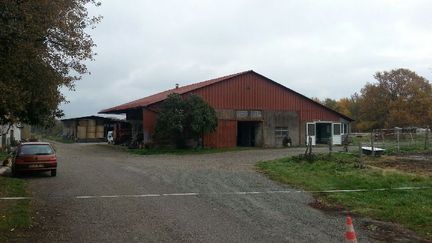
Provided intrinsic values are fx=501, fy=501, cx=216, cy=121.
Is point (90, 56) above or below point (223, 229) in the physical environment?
above

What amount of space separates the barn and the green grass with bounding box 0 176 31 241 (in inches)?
916

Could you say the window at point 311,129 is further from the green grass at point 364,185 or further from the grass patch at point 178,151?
the green grass at point 364,185

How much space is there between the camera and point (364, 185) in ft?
52.3

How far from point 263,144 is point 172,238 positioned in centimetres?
3489

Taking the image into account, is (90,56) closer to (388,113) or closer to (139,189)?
(139,189)

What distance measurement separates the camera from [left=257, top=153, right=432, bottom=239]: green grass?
1129 centimetres

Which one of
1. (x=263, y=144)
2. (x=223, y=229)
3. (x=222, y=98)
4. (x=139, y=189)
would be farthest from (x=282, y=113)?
(x=223, y=229)

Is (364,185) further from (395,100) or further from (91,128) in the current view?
(395,100)

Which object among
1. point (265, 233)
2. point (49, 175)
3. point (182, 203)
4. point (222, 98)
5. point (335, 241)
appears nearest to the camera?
point (335, 241)

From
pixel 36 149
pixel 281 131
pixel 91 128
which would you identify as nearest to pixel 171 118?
pixel 281 131

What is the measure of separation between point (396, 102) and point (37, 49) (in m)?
64.0

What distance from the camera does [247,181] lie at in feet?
60.0

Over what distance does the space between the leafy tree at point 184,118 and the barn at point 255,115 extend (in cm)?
231

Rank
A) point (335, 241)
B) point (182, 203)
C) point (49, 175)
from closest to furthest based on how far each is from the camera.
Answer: point (335, 241) < point (182, 203) < point (49, 175)
